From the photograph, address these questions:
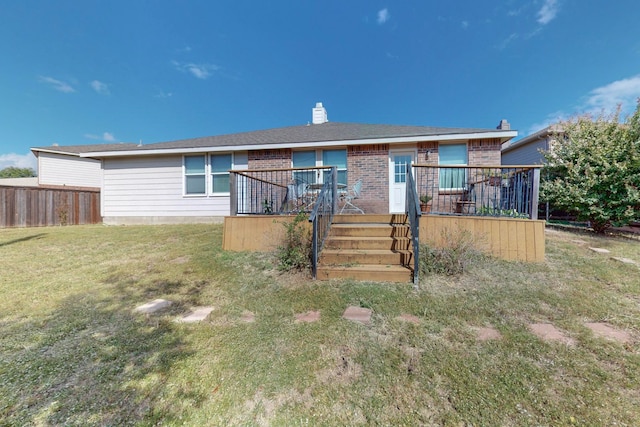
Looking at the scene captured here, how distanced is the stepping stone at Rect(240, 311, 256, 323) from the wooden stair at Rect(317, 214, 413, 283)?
1.21m

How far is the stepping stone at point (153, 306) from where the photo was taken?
2.79 m

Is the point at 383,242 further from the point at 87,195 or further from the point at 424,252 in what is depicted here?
the point at 87,195

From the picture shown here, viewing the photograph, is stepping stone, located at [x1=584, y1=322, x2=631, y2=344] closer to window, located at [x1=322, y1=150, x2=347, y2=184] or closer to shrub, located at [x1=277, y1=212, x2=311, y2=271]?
shrub, located at [x1=277, y1=212, x2=311, y2=271]

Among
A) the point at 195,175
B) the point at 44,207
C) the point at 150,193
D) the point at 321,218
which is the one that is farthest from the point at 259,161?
the point at 44,207

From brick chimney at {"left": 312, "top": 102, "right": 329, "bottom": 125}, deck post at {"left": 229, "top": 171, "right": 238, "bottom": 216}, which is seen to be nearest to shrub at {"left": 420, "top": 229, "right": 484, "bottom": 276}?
deck post at {"left": 229, "top": 171, "right": 238, "bottom": 216}

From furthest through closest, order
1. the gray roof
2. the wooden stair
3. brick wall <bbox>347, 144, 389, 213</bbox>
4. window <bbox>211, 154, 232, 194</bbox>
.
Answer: window <bbox>211, 154, 232, 194</bbox>
brick wall <bbox>347, 144, 389, 213</bbox>
the gray roof
the wooden stair

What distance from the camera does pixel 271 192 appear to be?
219 inches

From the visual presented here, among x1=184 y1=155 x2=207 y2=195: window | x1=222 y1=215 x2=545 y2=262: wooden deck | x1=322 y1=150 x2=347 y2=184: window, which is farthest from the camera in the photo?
x1=184 y1=155 x2=207 y2=195: window

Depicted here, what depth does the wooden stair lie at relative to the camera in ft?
11.7

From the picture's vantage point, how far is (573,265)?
12.8ft

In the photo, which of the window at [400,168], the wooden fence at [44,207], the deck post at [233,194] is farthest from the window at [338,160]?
the wooden fence at [44,207]

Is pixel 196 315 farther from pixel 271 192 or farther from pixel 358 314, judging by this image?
pixel 271 192

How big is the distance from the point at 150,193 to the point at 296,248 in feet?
26.3

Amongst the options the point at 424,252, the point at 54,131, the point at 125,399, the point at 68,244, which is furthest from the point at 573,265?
the point at 54,131
